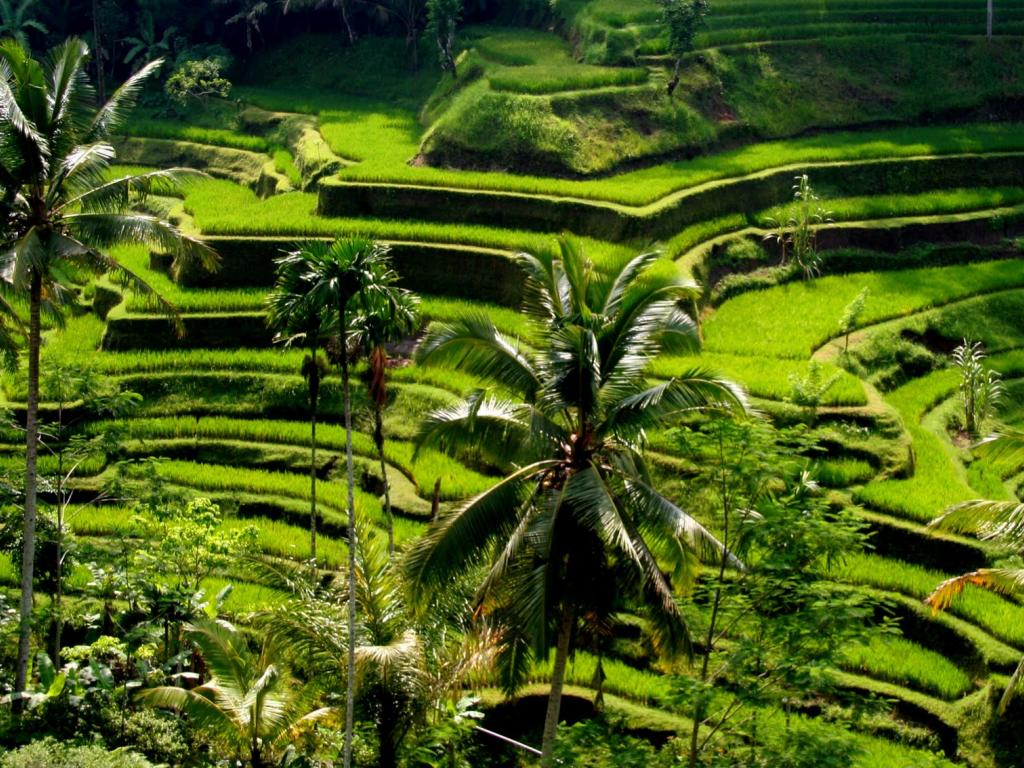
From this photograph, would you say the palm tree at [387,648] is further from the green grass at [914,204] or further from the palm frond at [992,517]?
the green grass at [914,204]

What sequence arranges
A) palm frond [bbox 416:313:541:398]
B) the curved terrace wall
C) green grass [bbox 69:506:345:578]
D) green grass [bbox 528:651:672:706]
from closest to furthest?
palm frond [bbox 416:313:541:398], green grass [bbox 528:651:672:706], green grass [bbox 69:506:345:578], the curved terrace wall

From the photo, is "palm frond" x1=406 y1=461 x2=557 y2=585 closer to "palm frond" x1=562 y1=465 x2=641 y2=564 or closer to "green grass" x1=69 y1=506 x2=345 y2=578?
"palm frond" x1=562 y1=465 x2=641 y2=564

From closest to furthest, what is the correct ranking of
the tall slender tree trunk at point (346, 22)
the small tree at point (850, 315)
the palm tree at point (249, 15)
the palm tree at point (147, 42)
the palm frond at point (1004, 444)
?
1. the palm frond at point (1004, 444)
2. the small tree at point (850, 315)
3. the palm tree at point (147, 42)
4. the palm tree at point (249, 15)
5. the tall slender tree trunk at point (346, 22)

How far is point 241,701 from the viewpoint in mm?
16031

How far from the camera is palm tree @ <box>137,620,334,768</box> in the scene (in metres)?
15.6

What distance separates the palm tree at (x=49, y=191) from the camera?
53.2 ft

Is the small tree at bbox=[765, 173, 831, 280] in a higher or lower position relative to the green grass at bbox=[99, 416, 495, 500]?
higher

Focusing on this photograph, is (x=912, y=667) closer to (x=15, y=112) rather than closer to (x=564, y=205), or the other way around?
(x=15, y=112)

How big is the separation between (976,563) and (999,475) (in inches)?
182

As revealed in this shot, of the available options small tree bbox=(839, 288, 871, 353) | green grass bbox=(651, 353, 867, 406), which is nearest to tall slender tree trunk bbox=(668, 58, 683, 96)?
small tree bbox=(839, 288, 871, 353)

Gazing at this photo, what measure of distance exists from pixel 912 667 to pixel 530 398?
6.83m

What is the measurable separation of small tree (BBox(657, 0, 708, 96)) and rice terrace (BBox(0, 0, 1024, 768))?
6.7 inches

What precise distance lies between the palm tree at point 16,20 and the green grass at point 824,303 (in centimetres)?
2257

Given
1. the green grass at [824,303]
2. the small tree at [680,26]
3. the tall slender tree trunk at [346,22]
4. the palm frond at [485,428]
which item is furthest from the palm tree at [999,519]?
the tall slender tree trunk at [346,22]
